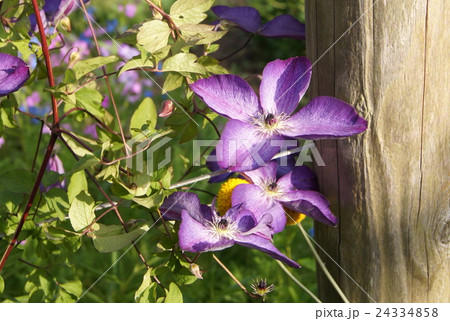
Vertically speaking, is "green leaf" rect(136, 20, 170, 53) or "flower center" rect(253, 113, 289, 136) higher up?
"green leaf" rect(136, 20, 170, 53)

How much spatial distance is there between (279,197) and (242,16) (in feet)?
1.17

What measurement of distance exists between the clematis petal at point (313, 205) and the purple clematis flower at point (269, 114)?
115mm

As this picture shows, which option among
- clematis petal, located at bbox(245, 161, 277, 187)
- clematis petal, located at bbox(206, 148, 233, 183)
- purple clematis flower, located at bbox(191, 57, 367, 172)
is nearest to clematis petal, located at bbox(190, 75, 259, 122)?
purple clematis flower, located at bbox(191, 57, 367, 172)

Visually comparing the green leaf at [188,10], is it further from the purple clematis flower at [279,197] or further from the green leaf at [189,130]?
the purple clematis flower at [279,197]

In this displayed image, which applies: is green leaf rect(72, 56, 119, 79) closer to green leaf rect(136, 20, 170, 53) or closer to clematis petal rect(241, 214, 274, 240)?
green leaf rect(136, 20, 170, 53)

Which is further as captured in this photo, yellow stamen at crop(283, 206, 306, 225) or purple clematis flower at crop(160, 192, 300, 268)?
yellow stamen at crop(283, 206, 306, 225)

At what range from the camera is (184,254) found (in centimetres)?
91

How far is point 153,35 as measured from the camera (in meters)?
0.85

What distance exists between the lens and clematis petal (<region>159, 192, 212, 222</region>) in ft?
2.92

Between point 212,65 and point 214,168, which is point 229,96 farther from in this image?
point 214,168

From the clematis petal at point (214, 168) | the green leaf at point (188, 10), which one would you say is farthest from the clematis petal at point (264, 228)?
the green leaf at point (188, 10)

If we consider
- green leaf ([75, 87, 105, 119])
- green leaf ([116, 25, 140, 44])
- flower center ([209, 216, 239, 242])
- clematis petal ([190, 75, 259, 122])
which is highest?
green leaf ([116, 25, 140, 44])

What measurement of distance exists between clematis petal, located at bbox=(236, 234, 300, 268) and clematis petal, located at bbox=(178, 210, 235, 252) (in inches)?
0.8
